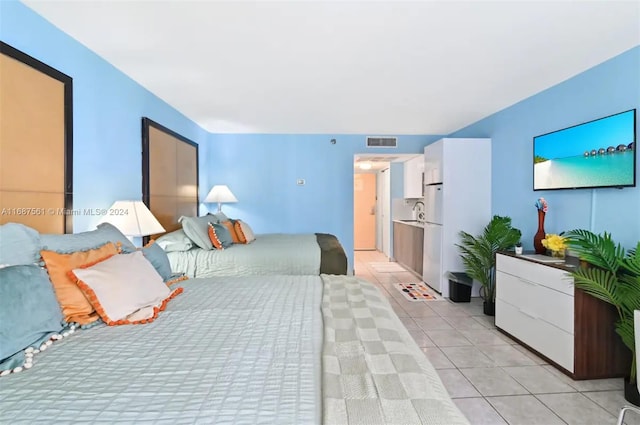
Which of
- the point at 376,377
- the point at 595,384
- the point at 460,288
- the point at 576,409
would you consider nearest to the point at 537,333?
the point at 595,384

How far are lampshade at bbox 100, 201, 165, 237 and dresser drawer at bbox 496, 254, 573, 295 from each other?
3169 mm

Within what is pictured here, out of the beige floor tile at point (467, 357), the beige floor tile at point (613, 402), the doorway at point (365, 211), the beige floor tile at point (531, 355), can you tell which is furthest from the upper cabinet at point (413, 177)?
the beige floor tile at point (613, 402)

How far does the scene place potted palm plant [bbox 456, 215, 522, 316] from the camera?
11.3ft

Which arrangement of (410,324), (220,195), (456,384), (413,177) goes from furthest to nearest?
(413,177), (220,195), (410,324), (456,384)

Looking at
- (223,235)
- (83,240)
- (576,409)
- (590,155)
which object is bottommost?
(576,409)

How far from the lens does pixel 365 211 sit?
840cm

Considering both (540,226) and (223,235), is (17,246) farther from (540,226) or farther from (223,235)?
(540,226)

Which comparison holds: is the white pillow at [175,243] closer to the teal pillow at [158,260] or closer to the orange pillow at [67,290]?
the teal pillow at [158,260]

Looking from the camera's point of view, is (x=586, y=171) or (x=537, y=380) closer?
(x=537, y=380)

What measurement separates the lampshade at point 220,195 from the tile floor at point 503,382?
3179mm

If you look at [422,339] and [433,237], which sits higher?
[433,237]

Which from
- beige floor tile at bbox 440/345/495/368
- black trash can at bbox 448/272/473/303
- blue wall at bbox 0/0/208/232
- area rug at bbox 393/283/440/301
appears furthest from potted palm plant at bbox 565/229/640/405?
blue wall at bbox 0/0/208/232

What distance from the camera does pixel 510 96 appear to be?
343 cm

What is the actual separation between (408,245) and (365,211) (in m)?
2.79
